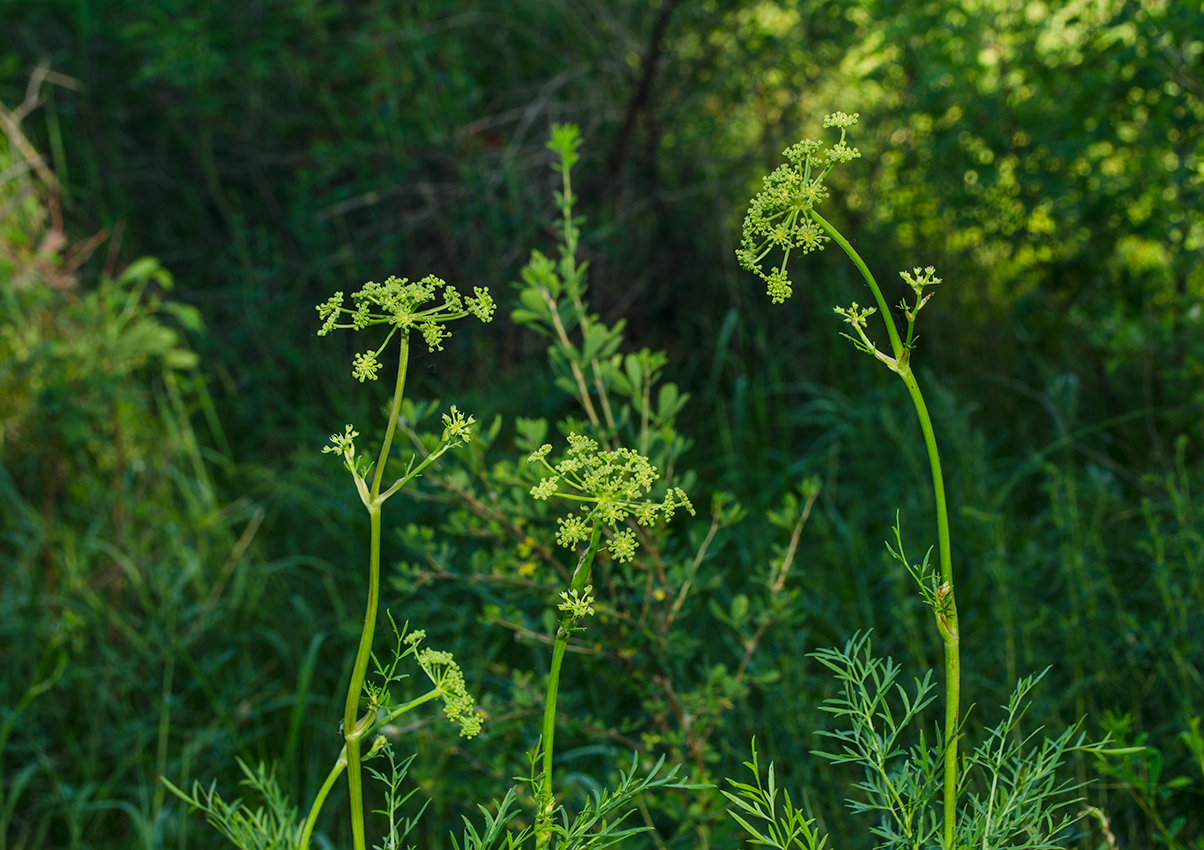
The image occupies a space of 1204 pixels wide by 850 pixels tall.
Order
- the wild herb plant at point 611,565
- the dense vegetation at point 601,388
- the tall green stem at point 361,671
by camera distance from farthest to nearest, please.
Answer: the dense vegetation at point 601,388
the wild herb plant at point 611,565
the tall green stem at point 361,671

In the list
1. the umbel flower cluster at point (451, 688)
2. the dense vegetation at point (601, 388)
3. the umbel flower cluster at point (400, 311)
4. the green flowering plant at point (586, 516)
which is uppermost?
the umbel flower cluster at point (400, 311)

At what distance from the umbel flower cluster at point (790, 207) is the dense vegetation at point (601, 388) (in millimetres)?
666

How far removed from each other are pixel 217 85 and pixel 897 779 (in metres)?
4.10

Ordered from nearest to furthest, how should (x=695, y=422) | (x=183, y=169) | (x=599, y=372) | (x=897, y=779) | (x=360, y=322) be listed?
(x=360, y=322), (x=897, y=779), (x=599, y=372), (x=695, y=422), (x=183, y=169)

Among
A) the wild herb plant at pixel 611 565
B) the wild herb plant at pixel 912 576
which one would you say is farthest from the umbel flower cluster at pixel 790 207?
the wild herb plant at pixel 611 565

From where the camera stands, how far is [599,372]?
140cm

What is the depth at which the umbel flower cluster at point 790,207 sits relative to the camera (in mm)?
721

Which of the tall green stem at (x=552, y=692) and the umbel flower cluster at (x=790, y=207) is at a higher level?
the umbel flower cluster at (x=790, y=207)

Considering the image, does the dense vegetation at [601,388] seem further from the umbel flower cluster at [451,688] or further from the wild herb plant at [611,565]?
the umbel flower cluster at [451,688]

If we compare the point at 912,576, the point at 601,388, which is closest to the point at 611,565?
the point at 601,388

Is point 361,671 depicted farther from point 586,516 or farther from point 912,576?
point 912,576

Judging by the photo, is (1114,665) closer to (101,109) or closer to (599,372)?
(599,372)

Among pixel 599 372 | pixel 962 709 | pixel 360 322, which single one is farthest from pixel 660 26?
pixel 360 322

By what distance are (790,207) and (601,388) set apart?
0.73 metres
